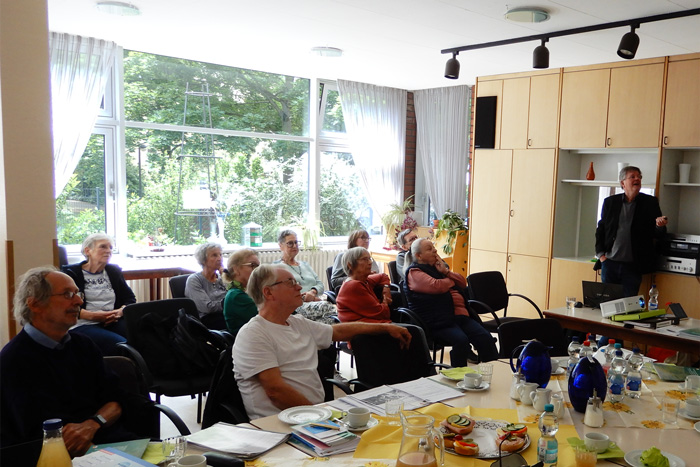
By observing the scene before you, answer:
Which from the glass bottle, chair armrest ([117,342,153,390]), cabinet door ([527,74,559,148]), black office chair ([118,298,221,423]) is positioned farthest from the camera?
cabinet door ([527,74,559,148])

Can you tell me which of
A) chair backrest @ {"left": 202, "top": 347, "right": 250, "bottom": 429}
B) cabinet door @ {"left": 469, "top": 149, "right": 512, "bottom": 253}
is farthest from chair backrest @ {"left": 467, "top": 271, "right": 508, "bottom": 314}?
chair backrest @ {"left": 202, "top": 347, "right": 250, "bottom": 429}

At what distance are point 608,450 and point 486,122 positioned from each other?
520cm

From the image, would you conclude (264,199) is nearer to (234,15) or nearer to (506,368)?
(234,15)

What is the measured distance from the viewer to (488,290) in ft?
17.2

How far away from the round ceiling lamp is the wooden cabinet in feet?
4.75

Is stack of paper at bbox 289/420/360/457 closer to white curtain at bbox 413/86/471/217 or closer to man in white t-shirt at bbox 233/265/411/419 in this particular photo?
man in white t-shirt at bbox 233/265/411/419

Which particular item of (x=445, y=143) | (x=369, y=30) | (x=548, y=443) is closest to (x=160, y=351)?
(x=548, y=443)

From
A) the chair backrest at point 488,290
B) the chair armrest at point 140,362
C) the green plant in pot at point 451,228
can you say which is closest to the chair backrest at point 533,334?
the chair backrest at point 488,290

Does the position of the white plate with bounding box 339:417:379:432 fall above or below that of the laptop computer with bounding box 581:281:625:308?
below

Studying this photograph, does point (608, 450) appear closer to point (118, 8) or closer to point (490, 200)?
point (118, 8)

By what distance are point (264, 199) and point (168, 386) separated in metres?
4.31

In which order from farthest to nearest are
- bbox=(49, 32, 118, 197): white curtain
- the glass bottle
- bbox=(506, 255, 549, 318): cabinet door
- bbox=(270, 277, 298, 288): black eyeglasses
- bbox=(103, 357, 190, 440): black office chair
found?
1. bbox=(506, 255, 549, 318): cabinet door
2. bbox=(49, 32, 118, 197): white curtain
3. bbox=(270, 277, 298, 288): black eyeglasses
4. bbox=(103, 357, 190, 440): black office chair
5. the glass bottle

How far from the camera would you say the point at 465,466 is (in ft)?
5.87

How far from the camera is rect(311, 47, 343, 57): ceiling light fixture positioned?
19.3 feet
